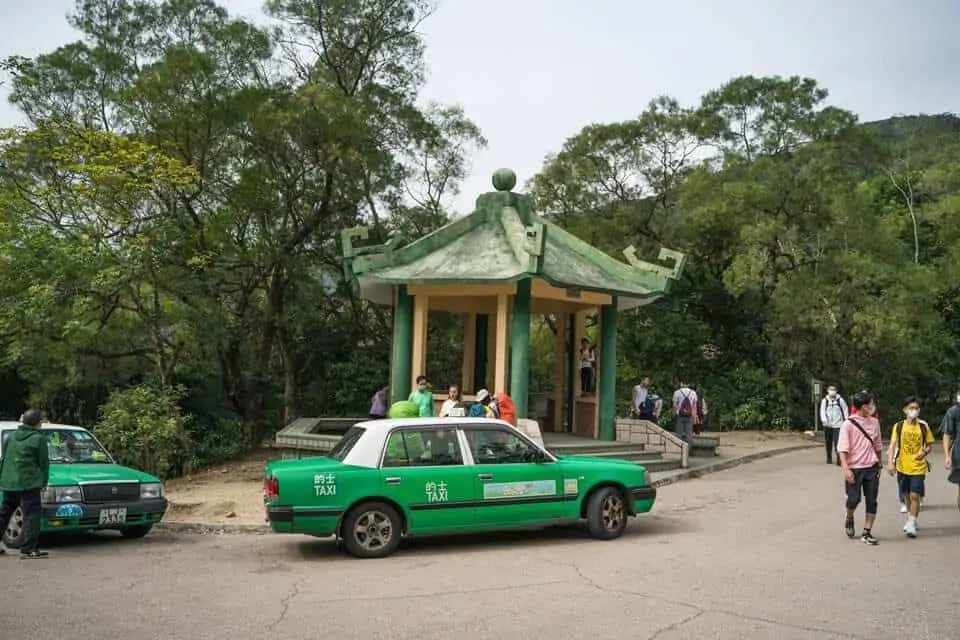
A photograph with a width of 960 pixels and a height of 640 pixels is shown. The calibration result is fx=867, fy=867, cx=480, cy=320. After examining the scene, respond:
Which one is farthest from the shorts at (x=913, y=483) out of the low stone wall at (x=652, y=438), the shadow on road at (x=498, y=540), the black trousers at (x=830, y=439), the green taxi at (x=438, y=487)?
the black trousers at (x=830, y=439)

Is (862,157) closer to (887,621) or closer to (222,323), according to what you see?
(222,323)

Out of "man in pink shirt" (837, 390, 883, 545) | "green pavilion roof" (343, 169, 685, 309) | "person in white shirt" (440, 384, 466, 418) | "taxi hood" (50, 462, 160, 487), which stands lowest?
"taxi hood" (50, 462, 160, 487)

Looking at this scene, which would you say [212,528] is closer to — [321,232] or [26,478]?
[26,478]

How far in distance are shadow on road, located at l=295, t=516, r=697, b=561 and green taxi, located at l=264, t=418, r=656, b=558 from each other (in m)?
0.25

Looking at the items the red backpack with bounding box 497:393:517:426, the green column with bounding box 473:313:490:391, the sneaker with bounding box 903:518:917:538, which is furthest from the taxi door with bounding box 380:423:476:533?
the green column with bounding box 473:313:490:391

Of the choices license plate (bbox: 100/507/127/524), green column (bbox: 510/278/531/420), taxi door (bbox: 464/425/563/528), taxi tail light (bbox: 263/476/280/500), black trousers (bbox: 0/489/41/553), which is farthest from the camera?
green column (bbox: 510/278/531/420)

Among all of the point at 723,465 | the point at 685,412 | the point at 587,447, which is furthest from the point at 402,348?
the point at 723,465

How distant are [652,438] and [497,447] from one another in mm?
8734

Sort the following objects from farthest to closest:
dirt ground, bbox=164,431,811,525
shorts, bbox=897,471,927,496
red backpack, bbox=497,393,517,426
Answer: red backpack, bbox=497,393,517,426, dirt ground, bbox=164,431,811,525, shorts, bbox=897,471,927,496

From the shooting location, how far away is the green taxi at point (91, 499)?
9.88 meters

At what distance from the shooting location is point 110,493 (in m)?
10.2

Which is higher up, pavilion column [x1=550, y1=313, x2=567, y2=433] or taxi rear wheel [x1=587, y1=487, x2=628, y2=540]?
pavilion column [x1=550, y1=313, x2=567, y2=433]

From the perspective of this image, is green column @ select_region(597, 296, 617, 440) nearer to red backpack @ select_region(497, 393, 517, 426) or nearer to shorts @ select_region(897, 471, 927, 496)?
red backpack @ select_region(497, 393, 517, 426)

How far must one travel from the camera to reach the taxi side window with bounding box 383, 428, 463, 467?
949 centimetres
